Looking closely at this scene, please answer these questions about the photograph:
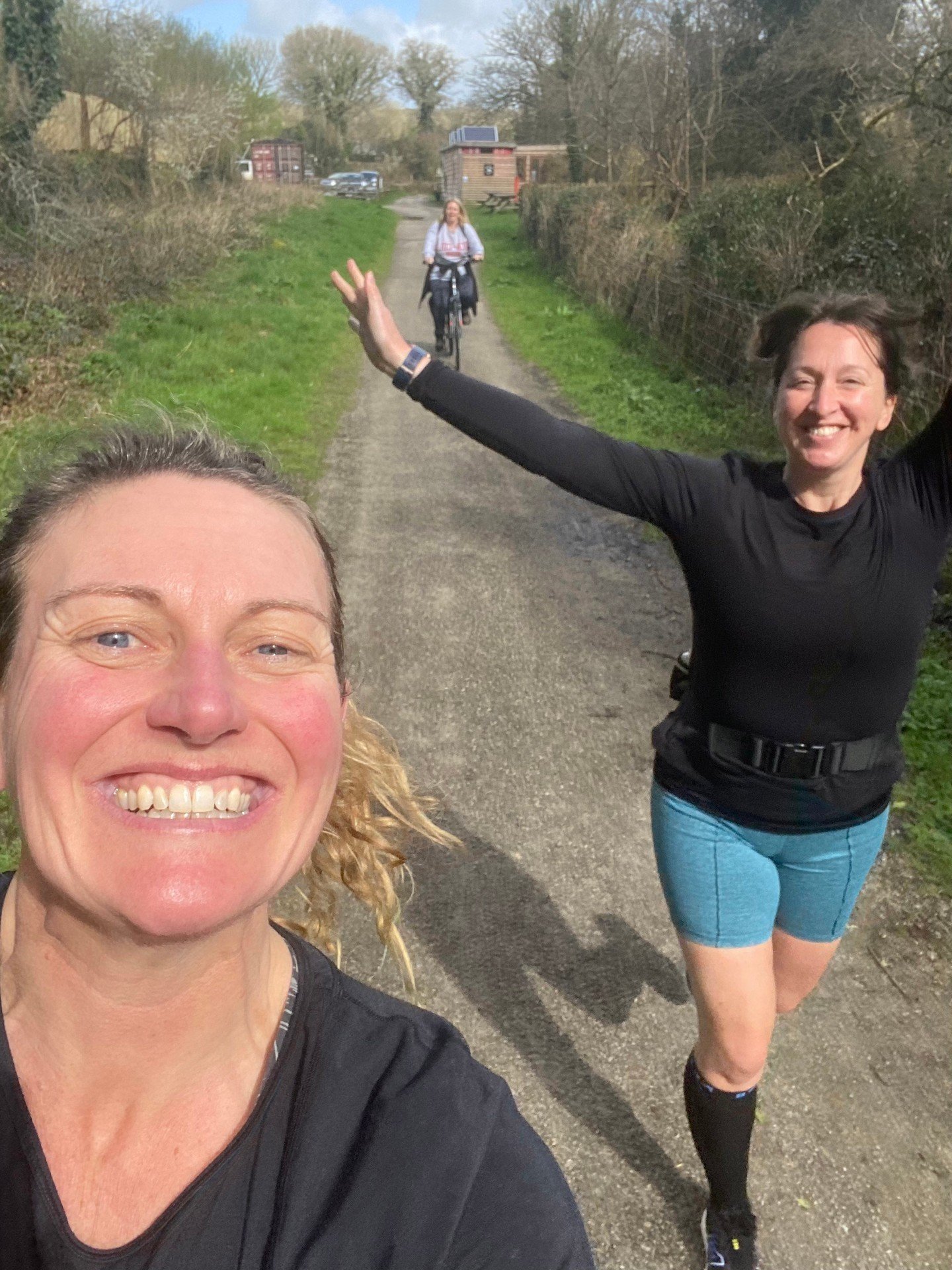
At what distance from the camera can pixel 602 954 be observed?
320cm

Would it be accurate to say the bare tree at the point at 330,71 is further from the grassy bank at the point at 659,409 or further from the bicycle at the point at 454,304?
the bicycle at the point at 454,304

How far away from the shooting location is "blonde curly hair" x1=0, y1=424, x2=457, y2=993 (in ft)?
4.33

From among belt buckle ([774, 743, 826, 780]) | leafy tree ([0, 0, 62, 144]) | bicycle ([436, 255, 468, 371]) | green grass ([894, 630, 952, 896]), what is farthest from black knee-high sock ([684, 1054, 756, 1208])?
leafy tree ([0, 0, 62, 144])

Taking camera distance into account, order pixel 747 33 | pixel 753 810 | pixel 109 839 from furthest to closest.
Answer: pixel 747 33
pixel 753 810
pixel 109 839

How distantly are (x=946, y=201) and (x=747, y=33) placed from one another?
1240cm

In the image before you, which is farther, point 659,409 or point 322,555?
point 659,409

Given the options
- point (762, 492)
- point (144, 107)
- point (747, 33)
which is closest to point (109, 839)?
point (762, 492)

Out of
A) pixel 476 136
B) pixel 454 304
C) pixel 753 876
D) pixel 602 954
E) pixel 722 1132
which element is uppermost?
pixel 476 136

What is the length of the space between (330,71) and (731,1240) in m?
64.4

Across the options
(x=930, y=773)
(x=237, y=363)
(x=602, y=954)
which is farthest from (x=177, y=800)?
(x=237, y=363)

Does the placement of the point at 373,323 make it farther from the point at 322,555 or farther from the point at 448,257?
the point at 448,257

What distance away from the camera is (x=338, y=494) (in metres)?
7.39

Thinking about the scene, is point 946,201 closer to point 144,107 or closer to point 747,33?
point 747,33

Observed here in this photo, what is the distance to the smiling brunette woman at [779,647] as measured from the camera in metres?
1.99
